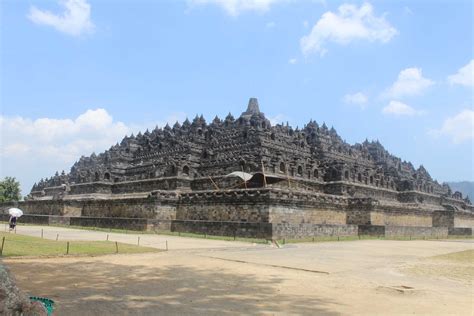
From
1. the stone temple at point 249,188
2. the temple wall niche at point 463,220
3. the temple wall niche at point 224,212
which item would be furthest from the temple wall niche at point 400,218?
the temple wall niche at point 224,212

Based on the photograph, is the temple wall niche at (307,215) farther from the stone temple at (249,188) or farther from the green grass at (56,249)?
the green grass at (56,249)

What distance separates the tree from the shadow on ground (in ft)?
208

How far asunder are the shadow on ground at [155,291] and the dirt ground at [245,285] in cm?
2

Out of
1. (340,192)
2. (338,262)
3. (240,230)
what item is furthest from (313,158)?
(338,262)

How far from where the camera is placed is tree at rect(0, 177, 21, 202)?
69.7m

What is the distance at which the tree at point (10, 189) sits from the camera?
69688 millimetres

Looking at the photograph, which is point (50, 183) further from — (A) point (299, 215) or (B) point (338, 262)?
(B) point (338, 262)

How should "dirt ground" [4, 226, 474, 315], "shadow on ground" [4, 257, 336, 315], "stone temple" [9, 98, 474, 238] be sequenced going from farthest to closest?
"stone temple" [9, 98, 474, 238] < "dirt ground" [4, 226, 474, 315] < "shadow on ground" [4, 257, 336, 315]

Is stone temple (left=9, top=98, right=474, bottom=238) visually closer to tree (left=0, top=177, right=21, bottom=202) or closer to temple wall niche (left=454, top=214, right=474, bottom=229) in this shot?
temple wall niche (left=454, top=214, right=474, bottom=229)

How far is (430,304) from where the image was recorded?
8.85m

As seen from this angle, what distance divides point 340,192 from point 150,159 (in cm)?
2341

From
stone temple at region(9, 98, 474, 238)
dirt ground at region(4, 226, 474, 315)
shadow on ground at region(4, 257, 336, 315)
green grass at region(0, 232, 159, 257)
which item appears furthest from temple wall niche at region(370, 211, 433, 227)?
shadow on ground at region(4, 257, 336, 315)

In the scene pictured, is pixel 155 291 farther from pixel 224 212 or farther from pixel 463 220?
pixel 463 220

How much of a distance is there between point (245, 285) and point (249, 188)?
21623 mm
